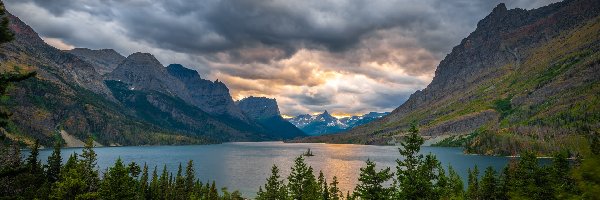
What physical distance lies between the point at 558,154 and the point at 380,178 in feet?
→ 99.8

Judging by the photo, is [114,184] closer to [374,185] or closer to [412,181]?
[374,185]

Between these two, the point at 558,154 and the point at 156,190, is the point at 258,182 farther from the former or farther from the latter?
the point at 558,154

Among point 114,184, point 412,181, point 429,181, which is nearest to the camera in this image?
point 412,181

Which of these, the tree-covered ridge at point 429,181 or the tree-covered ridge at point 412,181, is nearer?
the tree-covered ridge at point 412,181

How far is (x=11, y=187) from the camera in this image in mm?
83062

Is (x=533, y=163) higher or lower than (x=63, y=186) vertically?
higher

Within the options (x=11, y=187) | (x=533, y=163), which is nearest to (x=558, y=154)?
(x=533, y=163)

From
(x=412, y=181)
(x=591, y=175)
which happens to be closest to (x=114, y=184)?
(x=412, y=181)

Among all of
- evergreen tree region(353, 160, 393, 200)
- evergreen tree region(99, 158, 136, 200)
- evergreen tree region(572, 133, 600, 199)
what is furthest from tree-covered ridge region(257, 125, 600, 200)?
evergreen tree region(99, 158, 136, 200)

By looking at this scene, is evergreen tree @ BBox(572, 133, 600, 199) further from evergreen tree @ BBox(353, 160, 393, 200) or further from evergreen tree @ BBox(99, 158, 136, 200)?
evergreen tree @ BBox(99, 158, 136, 200)

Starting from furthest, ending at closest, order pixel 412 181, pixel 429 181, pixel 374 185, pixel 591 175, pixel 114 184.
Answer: pixel 114 184 < pixel 429 181 < pixel 374 185 < pixel 412 181 < pixel 591 175

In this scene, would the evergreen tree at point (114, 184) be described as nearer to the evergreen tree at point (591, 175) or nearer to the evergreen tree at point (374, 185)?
the evergreen tree at point (374, 185)

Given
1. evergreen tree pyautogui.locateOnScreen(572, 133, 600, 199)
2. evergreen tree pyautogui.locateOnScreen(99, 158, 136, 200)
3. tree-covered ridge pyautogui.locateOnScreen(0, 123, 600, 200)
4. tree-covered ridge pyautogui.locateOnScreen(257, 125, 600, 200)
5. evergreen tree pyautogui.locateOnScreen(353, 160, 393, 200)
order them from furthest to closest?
1. evergreen tree pyautogui.locateOnScreen(99, 158, 136, 200)
2. evergreen tree pyautogui.locateOnScreen(353, 160, 393, 200)
3. tree-covered ridge pyautogui.locateOnScreen(257, 125, 600, 200)
4. tree-covered ridge pyautogui.locateOnScreen(0, 123, 600, 200)
5. evergreen tree pyautogui.locateOnScreen(572, 133, 600, 199)

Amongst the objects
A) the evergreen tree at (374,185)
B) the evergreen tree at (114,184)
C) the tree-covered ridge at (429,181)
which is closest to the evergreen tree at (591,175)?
the tree-covered ridge at (429,181)
